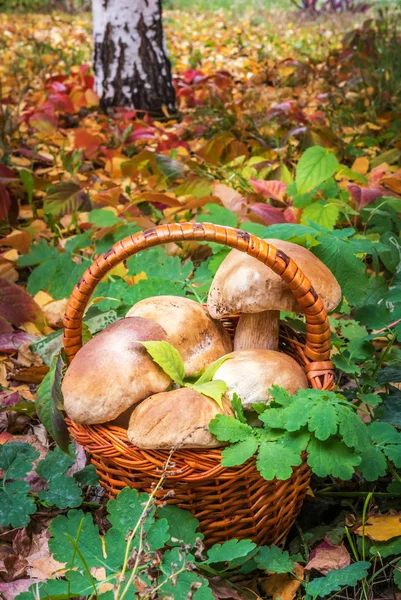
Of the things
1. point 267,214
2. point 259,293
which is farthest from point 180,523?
point 267,214

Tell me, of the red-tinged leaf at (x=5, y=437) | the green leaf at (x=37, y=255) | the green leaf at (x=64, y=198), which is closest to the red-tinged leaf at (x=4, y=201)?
the green leaf at (x=64, y=198)

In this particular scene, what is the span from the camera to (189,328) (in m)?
1.73

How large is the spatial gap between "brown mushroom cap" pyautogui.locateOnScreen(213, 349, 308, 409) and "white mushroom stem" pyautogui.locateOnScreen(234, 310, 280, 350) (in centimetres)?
13

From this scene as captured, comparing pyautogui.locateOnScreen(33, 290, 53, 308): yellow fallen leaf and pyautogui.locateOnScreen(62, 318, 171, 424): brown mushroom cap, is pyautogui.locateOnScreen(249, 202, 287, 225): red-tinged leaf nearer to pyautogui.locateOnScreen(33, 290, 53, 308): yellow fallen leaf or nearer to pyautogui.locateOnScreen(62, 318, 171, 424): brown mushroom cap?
pyautogui.locateOnScreen(33, 290, 53, 308): yellow fallen leaf

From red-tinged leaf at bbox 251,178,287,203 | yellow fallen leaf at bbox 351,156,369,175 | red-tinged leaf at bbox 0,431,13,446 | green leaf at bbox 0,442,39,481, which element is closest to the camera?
green leaf at bbox 0,442,39,481

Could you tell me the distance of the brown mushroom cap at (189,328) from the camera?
172cm

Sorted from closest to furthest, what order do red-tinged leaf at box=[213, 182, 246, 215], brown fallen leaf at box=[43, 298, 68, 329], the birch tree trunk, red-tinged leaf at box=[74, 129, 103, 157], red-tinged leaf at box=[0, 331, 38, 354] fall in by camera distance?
1. red-tinged leaf at box=[0, 331, 38, 354]
2. brown fallen leaf at box=[43, 298, 68, 329]
3. red-tinged leaf at box=[213, 182, 246, 215]
4. red-tinged leaf at box=[74, 129, 103, 157]
5. the birch tree trunk

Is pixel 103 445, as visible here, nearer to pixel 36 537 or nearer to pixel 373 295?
pixel 36 537

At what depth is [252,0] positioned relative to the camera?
10.6m

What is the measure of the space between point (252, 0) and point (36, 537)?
414 inches

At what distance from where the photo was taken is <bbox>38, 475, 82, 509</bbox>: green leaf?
1.70 m

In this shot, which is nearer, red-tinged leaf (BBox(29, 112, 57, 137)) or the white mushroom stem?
the white mushroom stem

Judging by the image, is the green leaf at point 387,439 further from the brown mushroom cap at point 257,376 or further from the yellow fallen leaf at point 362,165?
the yellow fallen leaf at point 362,165

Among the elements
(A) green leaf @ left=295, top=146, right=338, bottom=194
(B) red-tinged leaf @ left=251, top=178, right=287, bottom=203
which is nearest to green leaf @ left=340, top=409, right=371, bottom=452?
(A) green leaf @ left=295, top=146, right=338, bottom=194
